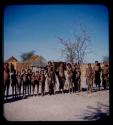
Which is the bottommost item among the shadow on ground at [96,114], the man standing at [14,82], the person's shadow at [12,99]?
the shadow on ground at [96,114]

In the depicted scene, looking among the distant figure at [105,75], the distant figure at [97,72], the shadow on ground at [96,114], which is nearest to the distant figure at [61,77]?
the distant figure at [97,72]

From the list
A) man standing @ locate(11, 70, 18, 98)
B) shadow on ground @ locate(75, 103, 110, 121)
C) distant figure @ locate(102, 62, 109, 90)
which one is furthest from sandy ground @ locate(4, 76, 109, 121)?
man standing @ locate(11, 70, 18, 98)

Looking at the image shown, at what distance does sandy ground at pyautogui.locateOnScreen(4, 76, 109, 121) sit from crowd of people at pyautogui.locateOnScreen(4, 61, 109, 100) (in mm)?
242

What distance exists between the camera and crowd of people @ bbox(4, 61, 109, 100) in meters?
5.69

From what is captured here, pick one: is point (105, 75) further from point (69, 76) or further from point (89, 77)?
point (69, 76)

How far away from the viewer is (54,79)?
19.7 ft

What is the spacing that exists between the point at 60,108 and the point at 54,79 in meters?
0.73

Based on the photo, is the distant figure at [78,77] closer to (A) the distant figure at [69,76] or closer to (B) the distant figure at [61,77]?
(A) the distant figure at [69,76]

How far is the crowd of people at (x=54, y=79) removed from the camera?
5.69m

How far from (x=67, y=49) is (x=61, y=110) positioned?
1.01 m

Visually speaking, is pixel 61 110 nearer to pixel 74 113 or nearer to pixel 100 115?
pixel 74 113

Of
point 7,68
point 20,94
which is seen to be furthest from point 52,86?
point 7,68

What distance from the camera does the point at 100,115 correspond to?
5246 mm

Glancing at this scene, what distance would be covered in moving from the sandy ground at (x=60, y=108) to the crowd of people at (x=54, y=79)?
0.24 m
